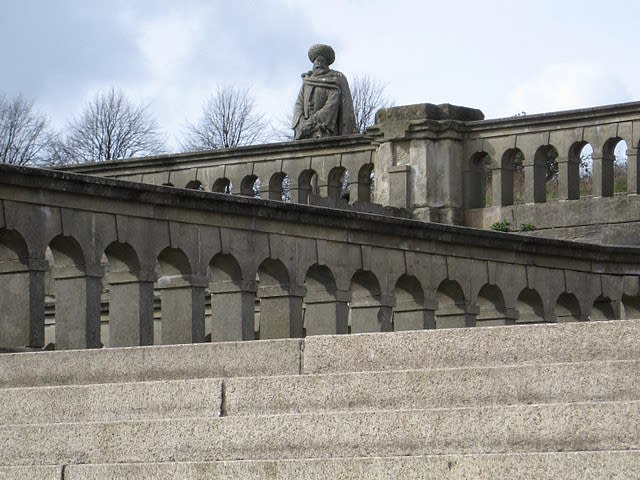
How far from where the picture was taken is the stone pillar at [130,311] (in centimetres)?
1895

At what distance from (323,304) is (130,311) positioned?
280 centimetres

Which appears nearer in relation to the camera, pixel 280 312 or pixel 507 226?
pixel 280 312

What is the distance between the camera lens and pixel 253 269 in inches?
792

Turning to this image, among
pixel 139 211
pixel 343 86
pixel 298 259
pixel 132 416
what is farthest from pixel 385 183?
pixel 132 416

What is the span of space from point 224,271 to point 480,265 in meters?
3.69

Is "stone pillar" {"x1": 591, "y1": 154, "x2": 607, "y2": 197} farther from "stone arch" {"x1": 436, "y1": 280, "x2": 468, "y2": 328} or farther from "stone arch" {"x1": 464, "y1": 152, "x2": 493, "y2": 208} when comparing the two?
"stone arch" {"x1": 436, "y1": 280, "x2": 468, "y2": 328}

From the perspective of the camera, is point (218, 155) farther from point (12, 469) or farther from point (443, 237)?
point (12, 469)

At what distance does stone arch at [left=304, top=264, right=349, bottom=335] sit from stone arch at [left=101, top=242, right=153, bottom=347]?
241 centimetres

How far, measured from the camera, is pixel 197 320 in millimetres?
19609

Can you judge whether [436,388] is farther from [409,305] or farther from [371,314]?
[409,305]

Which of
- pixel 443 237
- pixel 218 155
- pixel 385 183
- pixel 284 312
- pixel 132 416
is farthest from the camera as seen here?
pixel 218 155

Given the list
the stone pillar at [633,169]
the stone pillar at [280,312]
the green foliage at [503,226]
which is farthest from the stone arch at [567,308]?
the stone pillar at [280,312]

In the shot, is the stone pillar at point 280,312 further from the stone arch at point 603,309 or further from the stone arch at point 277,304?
the stone arch at point 603,309

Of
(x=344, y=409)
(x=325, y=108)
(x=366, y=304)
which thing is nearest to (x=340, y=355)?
(x=344, y=409)
